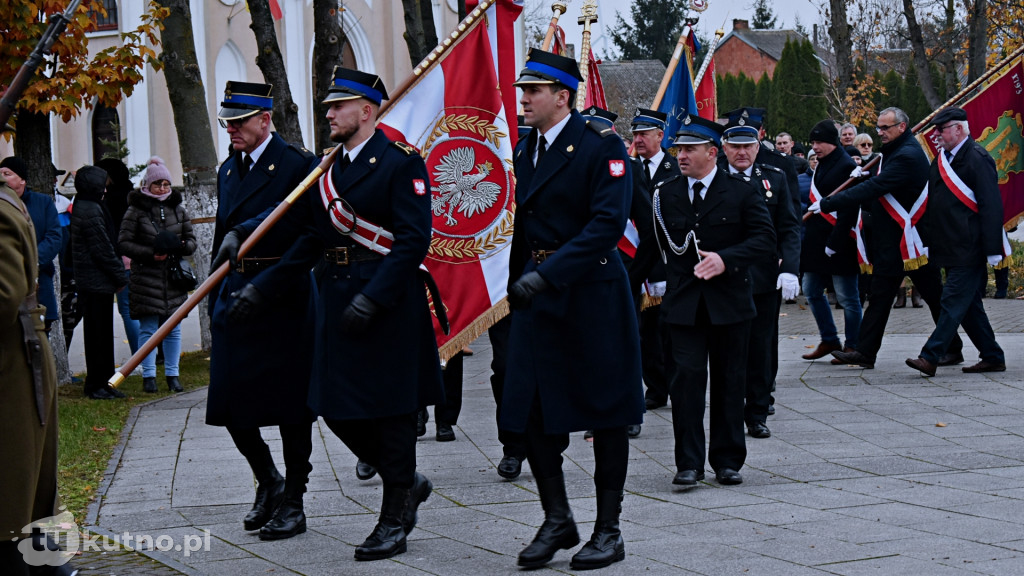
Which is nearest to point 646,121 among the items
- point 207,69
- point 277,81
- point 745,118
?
point 745,118

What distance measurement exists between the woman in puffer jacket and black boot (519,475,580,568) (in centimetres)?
645

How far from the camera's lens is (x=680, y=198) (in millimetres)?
7090

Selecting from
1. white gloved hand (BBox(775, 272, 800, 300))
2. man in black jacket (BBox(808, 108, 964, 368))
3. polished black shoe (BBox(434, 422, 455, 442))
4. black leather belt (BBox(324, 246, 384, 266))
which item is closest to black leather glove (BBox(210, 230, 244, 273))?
black leather belt (BBox(324, 246, 384, 266))

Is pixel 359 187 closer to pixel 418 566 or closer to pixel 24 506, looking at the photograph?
pixel 418 566

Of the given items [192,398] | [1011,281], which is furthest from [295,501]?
[1011,281]

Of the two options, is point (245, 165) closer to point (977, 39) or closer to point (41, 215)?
point (41, 215)

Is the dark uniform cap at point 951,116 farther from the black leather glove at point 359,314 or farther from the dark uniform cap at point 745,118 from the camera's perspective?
the black leather glove at point 359,314

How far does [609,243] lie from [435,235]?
2709mm

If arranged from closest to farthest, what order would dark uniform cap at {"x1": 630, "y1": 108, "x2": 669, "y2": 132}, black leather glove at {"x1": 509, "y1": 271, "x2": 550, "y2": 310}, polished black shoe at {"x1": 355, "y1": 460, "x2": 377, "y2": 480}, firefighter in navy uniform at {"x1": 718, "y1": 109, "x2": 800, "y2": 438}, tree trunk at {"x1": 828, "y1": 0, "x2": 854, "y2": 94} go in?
black leather glove at {"x1": 509, "y1": 271, "x2": 550, "y2": 310}
polished black shoe at {"x1": 355, "y1": 460, "x2": 377, "y2": 480}
firefighter in navy uniform at {"x1": 718, "y1": 109, "x2": 800, "y2": 438}
dark uniform cap at {"x1": 630, "y1": 108, "x2": 669, "y2": 132}
tree trunk at {"x1": 828, "y1": 0, "x2": 854, "y2": 94}

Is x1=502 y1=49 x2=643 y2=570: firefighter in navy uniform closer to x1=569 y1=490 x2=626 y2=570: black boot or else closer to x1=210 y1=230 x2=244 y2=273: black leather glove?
x1=569 y1=490 x2=626 y2=570: black boot

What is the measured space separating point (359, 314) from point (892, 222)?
6.82 meters

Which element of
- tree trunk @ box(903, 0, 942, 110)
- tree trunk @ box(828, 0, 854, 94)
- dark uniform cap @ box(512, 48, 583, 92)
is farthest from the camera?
tree trunk @ box(903, 0, 942, 110)

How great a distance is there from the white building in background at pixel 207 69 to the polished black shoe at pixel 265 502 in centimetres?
2658

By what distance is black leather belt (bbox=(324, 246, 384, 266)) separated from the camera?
5.59 meters
